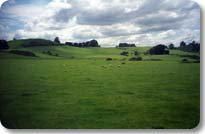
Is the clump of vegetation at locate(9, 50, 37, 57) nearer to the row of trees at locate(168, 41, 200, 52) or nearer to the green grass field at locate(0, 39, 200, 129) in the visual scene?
the green grass field at locate(0, 39, 200, 129)

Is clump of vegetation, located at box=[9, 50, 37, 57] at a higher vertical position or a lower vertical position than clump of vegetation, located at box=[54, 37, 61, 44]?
lower

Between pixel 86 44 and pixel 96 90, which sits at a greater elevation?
pixel 86 44

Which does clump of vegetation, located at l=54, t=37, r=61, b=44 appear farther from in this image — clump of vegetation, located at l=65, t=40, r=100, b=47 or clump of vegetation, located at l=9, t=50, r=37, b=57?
clump of vegetation, located at l=9, t=50, r=37, b=57

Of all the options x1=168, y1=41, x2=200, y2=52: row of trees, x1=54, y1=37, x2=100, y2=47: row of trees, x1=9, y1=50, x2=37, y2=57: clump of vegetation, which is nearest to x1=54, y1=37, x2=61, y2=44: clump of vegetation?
x1=54, y1=37, x2=100, y2=47: row of trees

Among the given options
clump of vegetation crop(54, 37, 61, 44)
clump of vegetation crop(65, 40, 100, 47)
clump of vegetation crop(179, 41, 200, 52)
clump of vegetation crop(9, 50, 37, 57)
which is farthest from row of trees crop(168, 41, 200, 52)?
clump of vegetation crop(9, 50, 37, 57)

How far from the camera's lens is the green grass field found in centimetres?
339

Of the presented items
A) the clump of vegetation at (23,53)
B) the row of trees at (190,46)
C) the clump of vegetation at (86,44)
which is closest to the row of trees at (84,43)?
the clump of vegetation at (86,44)

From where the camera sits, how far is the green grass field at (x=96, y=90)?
11.1ft

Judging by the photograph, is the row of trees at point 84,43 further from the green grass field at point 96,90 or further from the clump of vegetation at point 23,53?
the clump of vegetation at point 23,53

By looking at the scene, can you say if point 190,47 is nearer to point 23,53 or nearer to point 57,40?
point 57,40

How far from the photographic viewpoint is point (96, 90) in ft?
11.3

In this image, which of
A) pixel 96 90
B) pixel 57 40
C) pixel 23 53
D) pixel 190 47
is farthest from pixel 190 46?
pixel 23 53

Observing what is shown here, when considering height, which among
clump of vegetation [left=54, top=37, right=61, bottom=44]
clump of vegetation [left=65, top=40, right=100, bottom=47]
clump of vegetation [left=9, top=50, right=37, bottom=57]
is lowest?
clump of vegetation [left=9, top=50, right=37, bottom=57]

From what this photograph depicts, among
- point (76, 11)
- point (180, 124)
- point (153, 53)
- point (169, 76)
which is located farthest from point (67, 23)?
point (180, 124)
